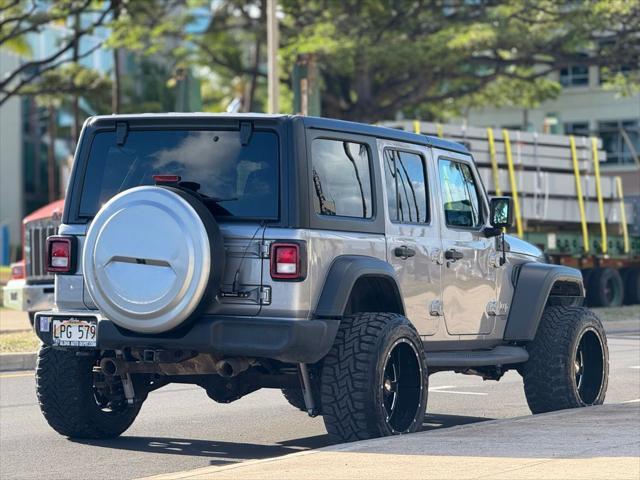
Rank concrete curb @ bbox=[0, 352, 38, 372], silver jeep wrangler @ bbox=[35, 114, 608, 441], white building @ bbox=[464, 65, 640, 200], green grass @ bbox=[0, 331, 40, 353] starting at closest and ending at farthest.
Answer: silver jeep wrangler @ bbox=[35, 114, 608, 441], concrete curb @ bbox=[0, 352, 38, 372], green grass @ bbox=[0, 331, 40, 353], white building @ bbox=[464, 65, 640, 200]

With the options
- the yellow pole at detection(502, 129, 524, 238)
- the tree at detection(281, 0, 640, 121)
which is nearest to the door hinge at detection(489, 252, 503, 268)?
the yellow pole at detection(502, 129, 524, 238)

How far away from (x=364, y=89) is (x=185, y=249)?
1365 inches

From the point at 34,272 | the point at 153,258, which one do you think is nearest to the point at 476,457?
the point at 153,258

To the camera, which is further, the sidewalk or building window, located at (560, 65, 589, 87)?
building window, located at (560, 65, 589, 87)

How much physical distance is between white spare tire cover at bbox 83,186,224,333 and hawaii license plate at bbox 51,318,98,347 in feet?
0.82

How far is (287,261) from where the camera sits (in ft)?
27.2

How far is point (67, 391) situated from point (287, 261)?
78.1 inches

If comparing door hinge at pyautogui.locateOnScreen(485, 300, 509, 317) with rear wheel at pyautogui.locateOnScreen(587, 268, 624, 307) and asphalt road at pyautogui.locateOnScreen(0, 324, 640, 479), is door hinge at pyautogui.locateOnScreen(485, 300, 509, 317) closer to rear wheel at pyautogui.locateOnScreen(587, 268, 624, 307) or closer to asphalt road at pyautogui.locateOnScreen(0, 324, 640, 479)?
→ asphalt road at pyautogui.locateOnScreen(0, 324, 640, 479)

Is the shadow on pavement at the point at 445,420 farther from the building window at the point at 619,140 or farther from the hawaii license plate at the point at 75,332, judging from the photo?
the building window at the point at 619,140

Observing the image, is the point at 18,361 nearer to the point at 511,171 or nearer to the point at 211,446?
the point at 211,446

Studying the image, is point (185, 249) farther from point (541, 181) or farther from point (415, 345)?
point (541, 181)

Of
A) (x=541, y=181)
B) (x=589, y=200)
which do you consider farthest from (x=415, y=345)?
(x=589, y=200)

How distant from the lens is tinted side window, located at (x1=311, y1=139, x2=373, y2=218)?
8695 mm

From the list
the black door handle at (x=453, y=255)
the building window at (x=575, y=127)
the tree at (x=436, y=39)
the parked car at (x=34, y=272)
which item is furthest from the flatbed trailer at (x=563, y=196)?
Answer: the building window at (x=575, y=127)
